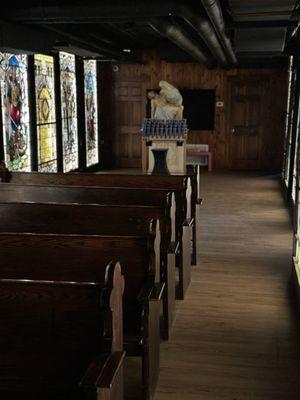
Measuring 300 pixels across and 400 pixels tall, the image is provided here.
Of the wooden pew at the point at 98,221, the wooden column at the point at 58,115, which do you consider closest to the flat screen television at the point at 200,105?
the wooden column at the point at 58,115

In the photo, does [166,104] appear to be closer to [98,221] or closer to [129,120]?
[129,120]

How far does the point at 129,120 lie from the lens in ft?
40.2

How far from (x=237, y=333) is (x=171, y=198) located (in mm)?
1056

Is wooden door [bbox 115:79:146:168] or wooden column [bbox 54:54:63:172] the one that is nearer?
wooden column [bbox 54:54:63:172]

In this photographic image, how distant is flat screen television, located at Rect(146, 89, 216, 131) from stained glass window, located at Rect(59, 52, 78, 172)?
7.25 ft

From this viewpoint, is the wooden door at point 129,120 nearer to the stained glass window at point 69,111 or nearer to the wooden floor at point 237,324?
the stained glass window at point 69,111

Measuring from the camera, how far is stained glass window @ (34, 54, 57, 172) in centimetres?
827

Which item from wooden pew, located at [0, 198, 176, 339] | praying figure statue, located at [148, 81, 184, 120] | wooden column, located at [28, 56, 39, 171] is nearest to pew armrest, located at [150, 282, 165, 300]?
wooden pew, located at [0, 198, 176, 339]

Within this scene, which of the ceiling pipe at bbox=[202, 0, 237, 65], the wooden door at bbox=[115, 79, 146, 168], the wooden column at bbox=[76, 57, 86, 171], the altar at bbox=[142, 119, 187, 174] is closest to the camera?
the ceiling pipe at bbox=[202, 0, 237, 65]

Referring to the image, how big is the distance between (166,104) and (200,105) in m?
2.41

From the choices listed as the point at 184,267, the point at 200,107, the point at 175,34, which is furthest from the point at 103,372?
the point at 200,107

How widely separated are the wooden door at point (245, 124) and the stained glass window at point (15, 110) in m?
5.62

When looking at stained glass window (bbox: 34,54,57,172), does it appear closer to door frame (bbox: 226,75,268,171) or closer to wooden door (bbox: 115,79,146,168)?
wooden door (bbox: 115,79,146,168)

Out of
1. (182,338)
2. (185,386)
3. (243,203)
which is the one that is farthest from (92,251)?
(243,203)
